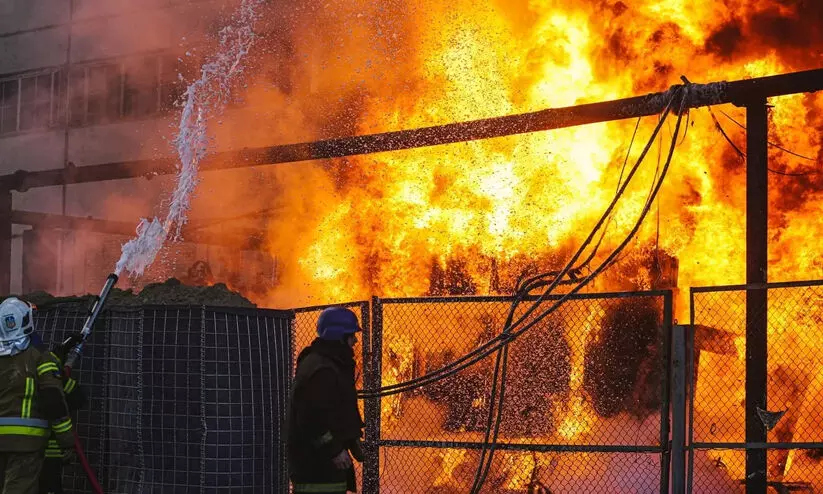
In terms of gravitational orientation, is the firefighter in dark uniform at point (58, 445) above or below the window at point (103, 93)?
below

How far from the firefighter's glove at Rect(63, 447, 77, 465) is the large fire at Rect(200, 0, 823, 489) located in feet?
13.2

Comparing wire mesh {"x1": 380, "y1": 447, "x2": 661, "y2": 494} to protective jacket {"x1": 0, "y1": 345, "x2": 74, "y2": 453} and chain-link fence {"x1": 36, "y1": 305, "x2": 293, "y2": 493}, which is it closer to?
chain-link fence {"x1": 36, "y1": 305, "x2": 293, "y2": 493}

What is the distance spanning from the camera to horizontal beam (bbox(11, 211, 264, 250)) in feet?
56.4

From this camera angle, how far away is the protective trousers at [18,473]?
6.20 meters

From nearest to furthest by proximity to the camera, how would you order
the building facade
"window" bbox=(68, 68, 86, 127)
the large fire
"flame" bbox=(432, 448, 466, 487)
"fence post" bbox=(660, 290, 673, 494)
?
1. "fence post" bbox=(660, 290, 673, 494)
2. "flame" bbox=(432, 448, 466, 487)
3. the large fire
4. the building facade
5. "window" bbox=(68, 68, 86, 127)

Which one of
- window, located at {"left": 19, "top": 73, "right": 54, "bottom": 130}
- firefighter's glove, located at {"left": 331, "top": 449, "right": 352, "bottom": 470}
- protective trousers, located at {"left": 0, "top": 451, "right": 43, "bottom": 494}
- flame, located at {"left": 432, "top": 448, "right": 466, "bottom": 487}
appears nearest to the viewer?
firefighter's glove, located at {"left": 331, "top": 449, "right": 352, "bottom": 470}

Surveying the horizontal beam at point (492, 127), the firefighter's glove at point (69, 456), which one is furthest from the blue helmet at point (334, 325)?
the horizontal beam at point (492, 127)

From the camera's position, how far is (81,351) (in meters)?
6.92

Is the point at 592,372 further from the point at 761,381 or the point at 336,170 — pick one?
the point at 336,170

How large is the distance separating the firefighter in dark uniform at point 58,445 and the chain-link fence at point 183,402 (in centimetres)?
20

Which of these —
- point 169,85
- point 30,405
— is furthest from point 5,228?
point 30,405

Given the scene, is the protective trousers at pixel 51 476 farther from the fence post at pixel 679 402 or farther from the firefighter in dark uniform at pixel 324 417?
the fence post at pixel 679 402

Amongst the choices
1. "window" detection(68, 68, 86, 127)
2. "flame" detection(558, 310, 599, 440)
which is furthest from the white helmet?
"window" detection(68, 68, 86, 127)

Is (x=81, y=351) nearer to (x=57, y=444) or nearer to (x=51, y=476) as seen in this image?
(x=57, y=444)
